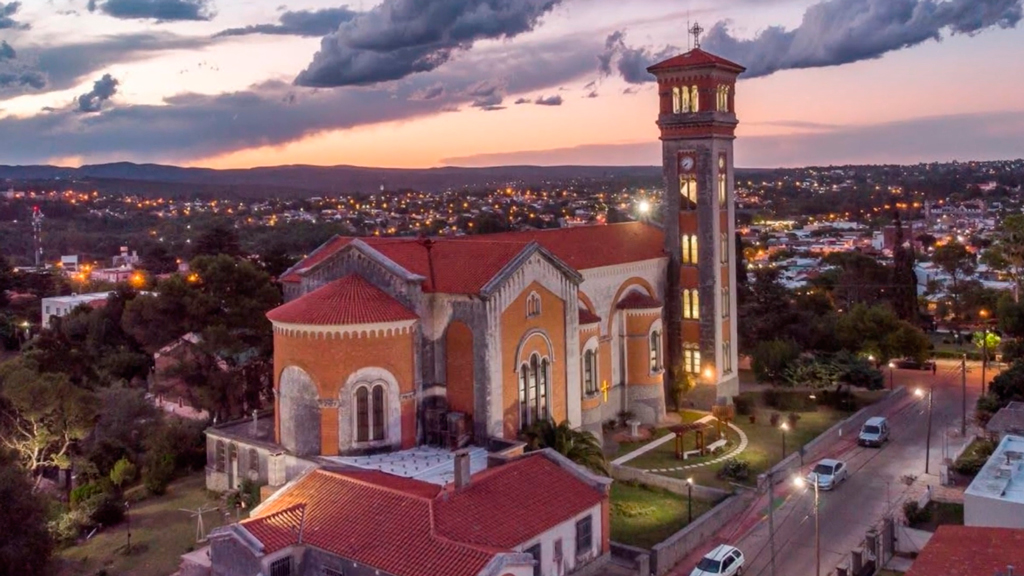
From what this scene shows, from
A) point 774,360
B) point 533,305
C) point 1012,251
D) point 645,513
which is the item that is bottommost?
point 645,513

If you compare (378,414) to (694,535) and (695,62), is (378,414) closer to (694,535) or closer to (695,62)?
(694,535)

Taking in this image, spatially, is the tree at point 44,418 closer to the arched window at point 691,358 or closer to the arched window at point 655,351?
the arched window at point 655,351

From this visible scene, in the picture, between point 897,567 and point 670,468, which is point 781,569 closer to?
point 897,567

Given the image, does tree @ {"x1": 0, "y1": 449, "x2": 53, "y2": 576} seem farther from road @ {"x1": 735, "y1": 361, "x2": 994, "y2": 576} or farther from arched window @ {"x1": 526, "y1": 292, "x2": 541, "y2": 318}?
road @ {"x1": 735, "y1": 361, "x2": 994, "y2": 576}

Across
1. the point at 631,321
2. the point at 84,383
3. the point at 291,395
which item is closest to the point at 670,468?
the point at 631,321

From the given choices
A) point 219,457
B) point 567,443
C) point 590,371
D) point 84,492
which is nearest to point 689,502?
point 567,443

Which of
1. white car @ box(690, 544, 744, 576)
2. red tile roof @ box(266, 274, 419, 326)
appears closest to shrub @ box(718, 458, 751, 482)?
white car @ box(690, 544, 744, 576)

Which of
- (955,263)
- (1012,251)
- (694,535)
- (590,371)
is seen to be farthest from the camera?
(955,263)
